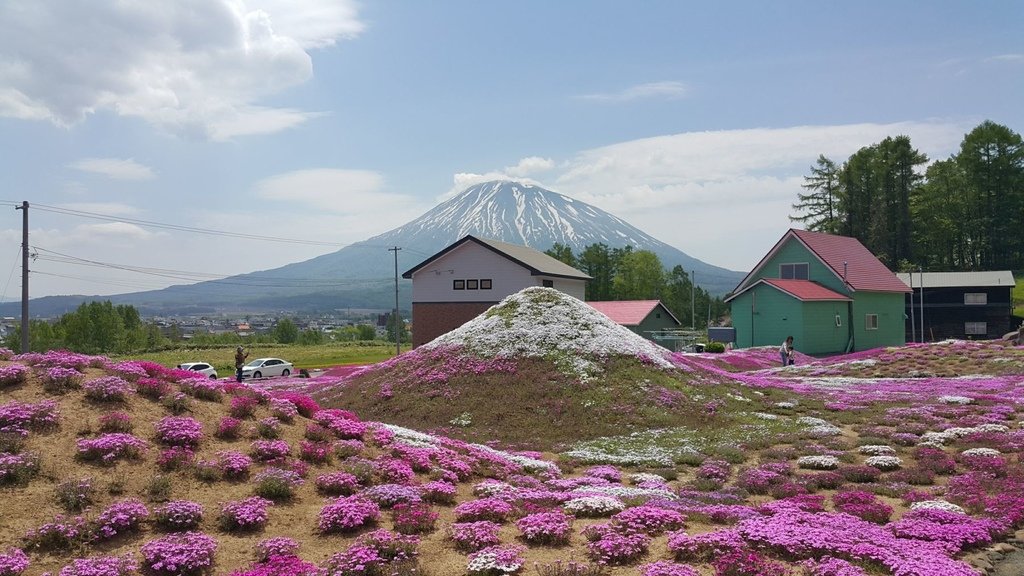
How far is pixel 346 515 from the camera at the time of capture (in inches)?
440

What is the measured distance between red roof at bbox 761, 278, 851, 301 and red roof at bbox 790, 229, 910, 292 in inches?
99.9

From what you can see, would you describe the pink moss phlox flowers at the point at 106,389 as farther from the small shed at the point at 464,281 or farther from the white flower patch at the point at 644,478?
the small shed at the point at 464,281

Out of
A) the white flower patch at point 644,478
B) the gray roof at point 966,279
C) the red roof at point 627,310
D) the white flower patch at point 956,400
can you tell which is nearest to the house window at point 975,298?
the gray roof at point 966,279

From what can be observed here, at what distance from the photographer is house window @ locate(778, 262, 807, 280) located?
6712 centimetres

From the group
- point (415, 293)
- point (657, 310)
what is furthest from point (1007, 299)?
point (415, 293)

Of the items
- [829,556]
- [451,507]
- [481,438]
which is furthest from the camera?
[481,438]

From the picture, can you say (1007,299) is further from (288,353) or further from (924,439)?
(288,353)

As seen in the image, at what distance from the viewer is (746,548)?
10.5 meters

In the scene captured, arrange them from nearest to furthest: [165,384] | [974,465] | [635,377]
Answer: [165,384] → [974,465] → [635,377]

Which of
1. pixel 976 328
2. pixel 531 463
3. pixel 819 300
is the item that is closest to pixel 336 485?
pixel 531 463

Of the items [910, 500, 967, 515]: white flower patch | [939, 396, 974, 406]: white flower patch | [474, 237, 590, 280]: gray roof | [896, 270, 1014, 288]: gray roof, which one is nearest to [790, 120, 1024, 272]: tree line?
[896, 270, 1014, 288]: gray roof

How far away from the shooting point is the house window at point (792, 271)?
220 ft

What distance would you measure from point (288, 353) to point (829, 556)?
286ft

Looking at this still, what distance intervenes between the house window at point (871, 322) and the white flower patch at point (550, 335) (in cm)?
4196
